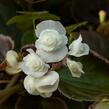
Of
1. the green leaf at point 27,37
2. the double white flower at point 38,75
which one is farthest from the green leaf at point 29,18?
the double white flower at point 38,75

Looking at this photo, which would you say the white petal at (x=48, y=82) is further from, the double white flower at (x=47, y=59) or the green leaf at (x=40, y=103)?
the green leaf at (x=40, y=103)

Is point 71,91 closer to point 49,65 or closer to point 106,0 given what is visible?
point 49,65

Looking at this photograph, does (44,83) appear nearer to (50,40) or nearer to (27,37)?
(50,40)

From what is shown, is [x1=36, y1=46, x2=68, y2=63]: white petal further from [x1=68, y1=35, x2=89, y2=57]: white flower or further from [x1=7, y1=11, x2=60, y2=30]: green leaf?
[x1=7, y1=11, x2=60, y2=30]: green leaf

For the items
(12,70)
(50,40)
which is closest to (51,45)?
(50,40)

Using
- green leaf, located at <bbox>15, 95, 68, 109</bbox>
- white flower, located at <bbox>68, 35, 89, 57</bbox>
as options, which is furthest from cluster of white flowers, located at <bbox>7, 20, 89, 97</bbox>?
green leaf, located at <bbox>15, 95, 68, 109</bbox>

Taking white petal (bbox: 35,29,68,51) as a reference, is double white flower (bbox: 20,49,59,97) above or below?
below

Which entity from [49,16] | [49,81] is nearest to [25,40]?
[49,16]
